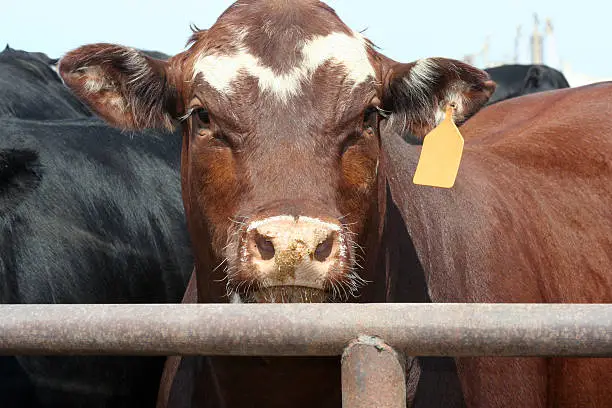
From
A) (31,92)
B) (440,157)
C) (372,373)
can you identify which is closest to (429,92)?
(440,157)

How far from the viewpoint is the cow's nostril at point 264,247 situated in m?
2.46

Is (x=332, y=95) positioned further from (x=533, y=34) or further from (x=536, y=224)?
(x=533, y=34)

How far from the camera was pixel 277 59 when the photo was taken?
9.45 ft

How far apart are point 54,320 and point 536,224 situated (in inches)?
101

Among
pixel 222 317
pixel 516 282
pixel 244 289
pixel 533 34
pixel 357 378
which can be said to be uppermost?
pixel 222 317

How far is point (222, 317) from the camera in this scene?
1.75m

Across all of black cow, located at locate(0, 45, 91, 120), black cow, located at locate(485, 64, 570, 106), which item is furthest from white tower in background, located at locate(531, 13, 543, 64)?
black cow, located at locate(0, 45, 91, 120)

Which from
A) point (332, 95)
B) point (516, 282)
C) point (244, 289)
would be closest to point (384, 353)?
point (244, 289)

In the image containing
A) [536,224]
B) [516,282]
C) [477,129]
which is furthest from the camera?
[477,129]

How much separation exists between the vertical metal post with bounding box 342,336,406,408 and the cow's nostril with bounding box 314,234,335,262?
0.70 metres

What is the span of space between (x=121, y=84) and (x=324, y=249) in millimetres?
1122

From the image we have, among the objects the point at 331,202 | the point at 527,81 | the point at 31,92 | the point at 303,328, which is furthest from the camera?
the point at 527,81

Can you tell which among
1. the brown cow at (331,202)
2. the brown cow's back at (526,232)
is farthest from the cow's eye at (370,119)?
the brown cow's back at (526,232)

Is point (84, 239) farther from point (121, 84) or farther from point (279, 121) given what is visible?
point (279, 121)
